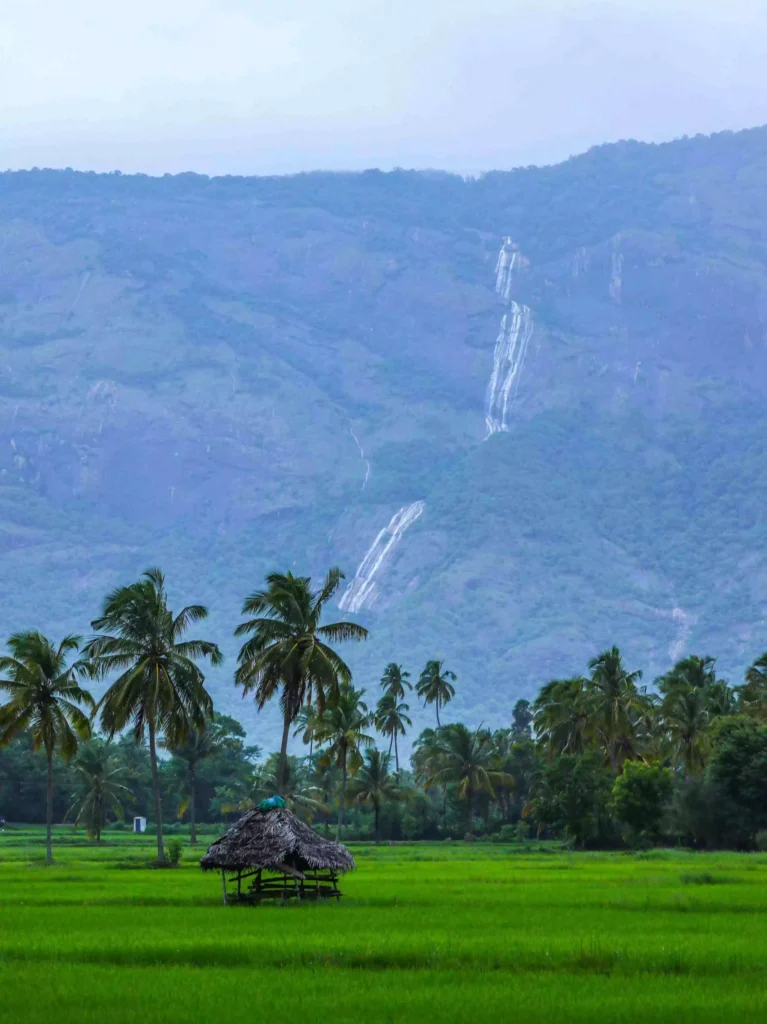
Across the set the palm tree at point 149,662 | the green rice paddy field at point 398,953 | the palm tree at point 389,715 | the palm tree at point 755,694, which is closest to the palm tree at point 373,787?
the palm tree at point 389,715

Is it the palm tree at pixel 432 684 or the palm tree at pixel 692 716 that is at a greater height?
the palm tree at pixel 432 684

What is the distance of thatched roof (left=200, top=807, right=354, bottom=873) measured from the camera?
47.0 metres

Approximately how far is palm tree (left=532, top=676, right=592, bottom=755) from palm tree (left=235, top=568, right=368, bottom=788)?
44.4 metres

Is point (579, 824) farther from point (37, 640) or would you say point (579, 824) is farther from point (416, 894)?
point (416, 894)

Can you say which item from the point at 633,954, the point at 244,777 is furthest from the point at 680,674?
the point at 633,954

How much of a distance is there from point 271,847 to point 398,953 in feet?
51.2

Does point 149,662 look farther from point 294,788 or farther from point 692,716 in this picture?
point 294,788

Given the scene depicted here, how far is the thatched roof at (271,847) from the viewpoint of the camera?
47.0m

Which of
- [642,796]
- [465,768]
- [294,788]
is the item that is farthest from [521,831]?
[642,796]

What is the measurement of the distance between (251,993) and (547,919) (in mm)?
14384

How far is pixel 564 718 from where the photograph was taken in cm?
11619

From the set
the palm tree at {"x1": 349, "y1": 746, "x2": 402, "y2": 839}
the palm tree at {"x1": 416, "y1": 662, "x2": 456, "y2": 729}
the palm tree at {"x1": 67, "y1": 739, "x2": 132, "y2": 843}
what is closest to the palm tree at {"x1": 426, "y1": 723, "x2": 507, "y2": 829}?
the palm tree at {"x1": 349, "y1": 746, "x2": 402, "y2": 839}

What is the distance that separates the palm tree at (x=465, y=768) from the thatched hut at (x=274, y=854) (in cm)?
7350

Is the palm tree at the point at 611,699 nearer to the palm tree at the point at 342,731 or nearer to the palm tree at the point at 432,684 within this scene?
the palm tree at the point at 342,731
